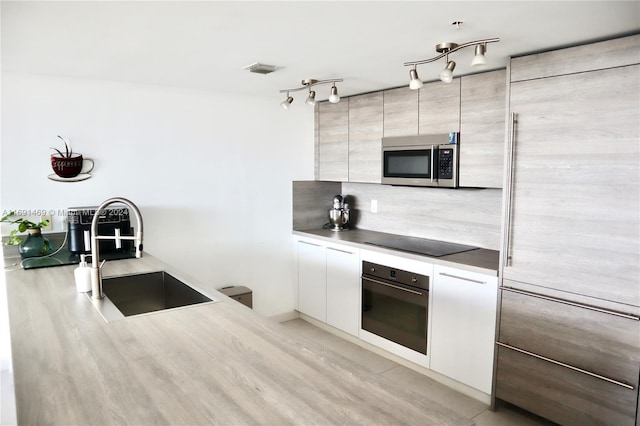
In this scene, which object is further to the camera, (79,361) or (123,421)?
(79,361)

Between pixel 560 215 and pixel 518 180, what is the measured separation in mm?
302

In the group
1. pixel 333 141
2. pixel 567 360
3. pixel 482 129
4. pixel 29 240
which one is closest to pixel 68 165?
pixel 29 240

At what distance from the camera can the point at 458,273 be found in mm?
2932

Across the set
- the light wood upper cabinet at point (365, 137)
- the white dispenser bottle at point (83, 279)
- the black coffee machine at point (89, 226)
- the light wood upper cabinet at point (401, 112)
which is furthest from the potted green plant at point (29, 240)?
the light wood upper cabinet at point (401, 112)

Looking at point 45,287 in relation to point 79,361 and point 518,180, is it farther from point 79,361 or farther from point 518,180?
point 518,180

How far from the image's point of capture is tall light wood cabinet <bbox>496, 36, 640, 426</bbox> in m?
2.19

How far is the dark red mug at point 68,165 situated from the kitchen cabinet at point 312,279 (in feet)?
6.46

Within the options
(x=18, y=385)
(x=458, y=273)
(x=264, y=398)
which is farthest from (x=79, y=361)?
(x=458, y=273)

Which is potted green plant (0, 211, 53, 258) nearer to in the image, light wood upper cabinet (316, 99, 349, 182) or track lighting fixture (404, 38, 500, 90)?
light wood upper cabinet (316, 99, 349, 182)

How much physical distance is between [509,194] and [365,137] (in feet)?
4.96

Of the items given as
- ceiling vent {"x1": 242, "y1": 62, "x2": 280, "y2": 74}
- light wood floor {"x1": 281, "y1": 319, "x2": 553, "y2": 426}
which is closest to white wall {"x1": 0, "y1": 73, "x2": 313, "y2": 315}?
light wood floor {"x1": 281, "y1": 319, "x2": 553, "y2": 426}

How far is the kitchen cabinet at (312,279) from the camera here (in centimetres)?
404

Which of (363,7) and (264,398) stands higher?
(363,7)

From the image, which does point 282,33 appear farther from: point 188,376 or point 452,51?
point 188,376
